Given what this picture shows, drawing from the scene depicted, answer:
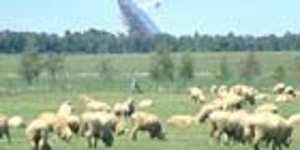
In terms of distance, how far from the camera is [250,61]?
136 m

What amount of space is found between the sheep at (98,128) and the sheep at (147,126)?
336 centimetres

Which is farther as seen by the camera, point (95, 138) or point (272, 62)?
point (272, 62)

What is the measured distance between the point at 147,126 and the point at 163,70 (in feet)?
283

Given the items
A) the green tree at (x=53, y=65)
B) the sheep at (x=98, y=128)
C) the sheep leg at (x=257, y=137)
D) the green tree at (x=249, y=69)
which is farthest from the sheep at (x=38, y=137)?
the green tree at (x=53, y=65)

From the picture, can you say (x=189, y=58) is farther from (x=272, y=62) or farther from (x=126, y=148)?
(x=126, y=148)

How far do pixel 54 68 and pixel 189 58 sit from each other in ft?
74.3

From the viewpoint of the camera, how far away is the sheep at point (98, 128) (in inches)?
1380

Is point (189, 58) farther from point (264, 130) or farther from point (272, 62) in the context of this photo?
point (264, 130)

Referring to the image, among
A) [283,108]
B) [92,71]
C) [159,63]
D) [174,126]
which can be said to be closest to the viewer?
[174,126]

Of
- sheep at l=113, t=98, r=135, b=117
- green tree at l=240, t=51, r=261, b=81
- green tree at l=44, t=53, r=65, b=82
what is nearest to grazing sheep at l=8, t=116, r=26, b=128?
sheep at l=113, t=98, r=135, b=117

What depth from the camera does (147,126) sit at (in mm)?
40219

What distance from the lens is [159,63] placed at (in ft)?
422

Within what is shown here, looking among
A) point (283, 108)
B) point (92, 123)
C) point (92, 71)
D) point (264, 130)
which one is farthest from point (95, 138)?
point (92, 71)

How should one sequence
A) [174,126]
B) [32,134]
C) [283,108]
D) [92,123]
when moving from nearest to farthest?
[32,134] → [92,123] → [174,126] → [283,108]
